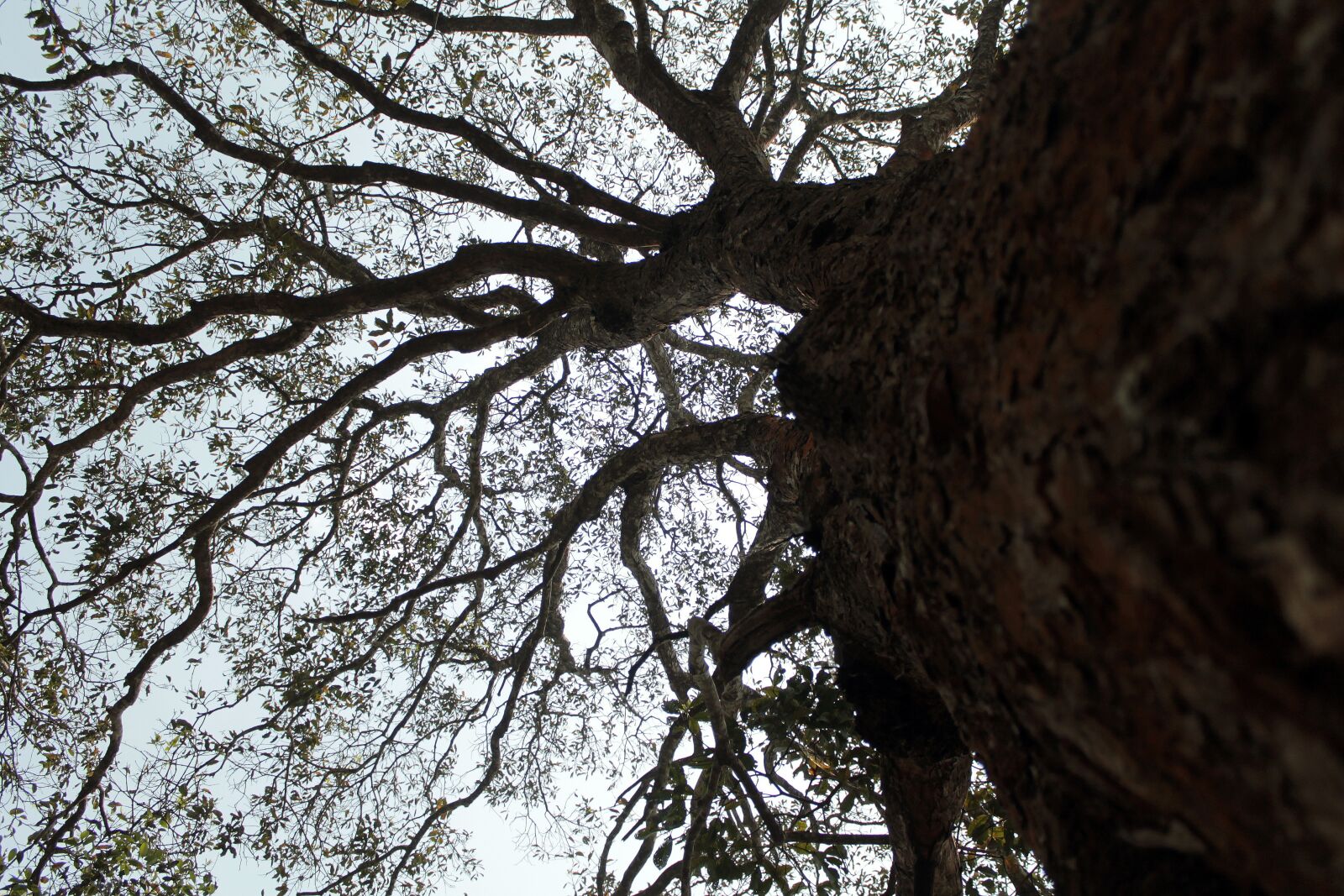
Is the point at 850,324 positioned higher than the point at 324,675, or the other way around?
the point at 324,675

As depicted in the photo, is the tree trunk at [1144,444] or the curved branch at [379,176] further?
the curved branch at [379,176]

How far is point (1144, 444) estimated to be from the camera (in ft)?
3.10

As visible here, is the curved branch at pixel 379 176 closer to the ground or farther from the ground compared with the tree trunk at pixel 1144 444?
farther from the ground

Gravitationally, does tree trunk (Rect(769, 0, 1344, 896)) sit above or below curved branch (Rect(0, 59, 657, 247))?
below

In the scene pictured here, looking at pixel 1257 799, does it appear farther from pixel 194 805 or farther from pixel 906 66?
pixel 906 66

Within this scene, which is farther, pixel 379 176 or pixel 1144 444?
pixel 379 176

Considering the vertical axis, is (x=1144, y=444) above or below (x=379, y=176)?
below

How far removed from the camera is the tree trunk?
78cm

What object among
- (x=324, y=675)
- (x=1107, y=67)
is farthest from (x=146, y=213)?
(x=1107, y=67)

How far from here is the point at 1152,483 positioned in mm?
935

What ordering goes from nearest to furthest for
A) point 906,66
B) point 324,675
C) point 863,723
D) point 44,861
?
point 863,723
point 44,861
point 324,675
point 906,66

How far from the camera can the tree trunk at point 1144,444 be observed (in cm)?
78

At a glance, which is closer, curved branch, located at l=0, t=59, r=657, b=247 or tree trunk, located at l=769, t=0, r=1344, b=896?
tree trunk, located at l=769, t=0, r=1344, b=896

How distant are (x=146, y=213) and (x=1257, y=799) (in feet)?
27.0
